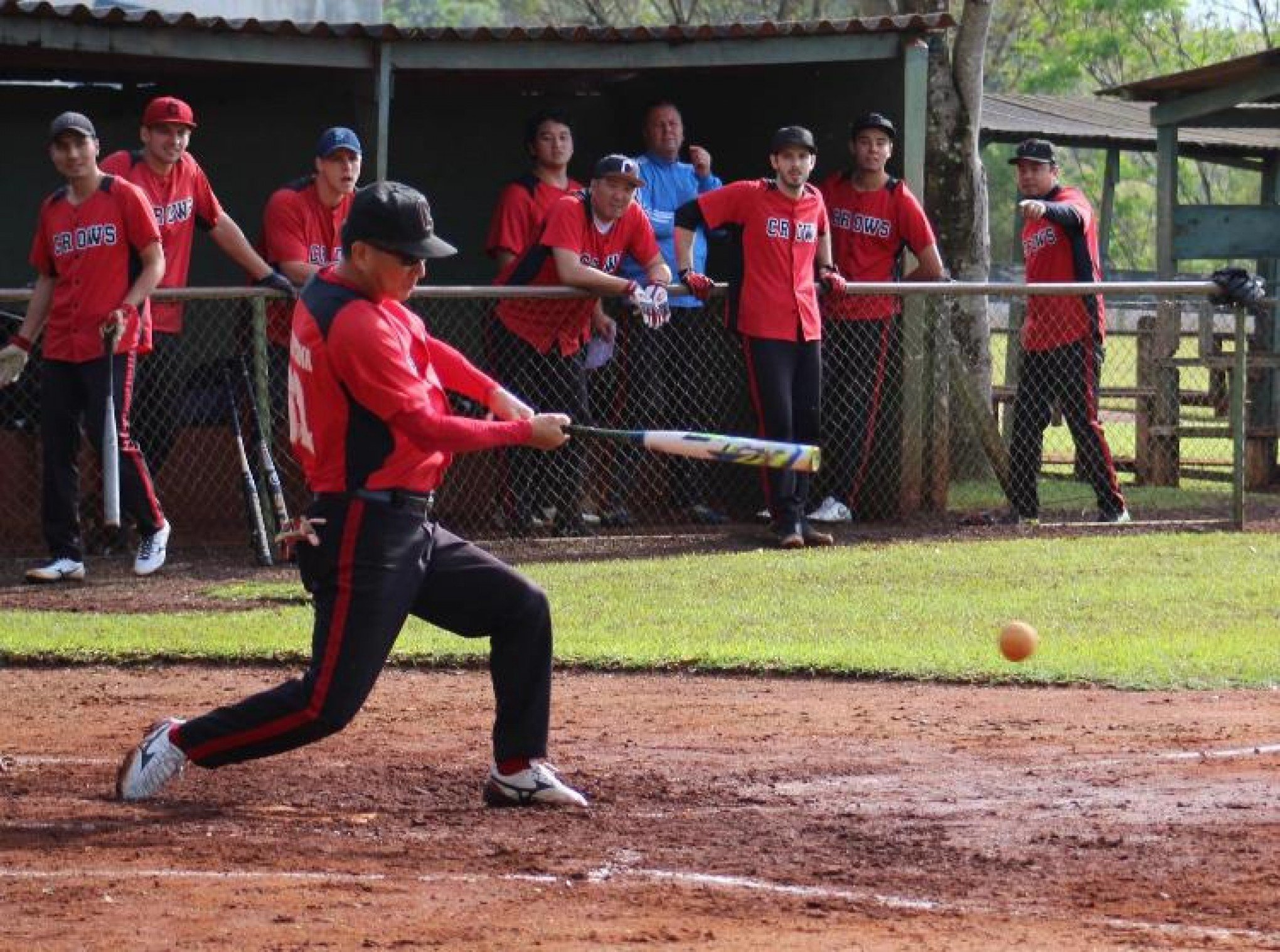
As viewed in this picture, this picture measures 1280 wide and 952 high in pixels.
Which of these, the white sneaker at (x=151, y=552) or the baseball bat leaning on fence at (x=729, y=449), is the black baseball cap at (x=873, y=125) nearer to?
the white sneaker at (x=151, y=552)

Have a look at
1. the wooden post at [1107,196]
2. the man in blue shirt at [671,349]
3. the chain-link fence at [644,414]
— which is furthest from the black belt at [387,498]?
the wooden post at [1107,196]

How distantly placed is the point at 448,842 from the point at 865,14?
15663mm

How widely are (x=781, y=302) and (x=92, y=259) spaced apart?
12.7 feet

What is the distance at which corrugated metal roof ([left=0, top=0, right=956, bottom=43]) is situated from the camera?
12547 millimetres

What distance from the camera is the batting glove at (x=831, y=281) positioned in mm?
12641

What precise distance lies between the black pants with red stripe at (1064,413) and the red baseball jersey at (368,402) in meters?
7.55

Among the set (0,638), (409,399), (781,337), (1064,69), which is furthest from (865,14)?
(1064,69)

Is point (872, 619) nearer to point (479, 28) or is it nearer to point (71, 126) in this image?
point (71, 126)

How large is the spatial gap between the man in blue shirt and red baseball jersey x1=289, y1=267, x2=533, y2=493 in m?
6.43

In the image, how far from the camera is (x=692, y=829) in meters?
6.25

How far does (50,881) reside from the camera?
571cm

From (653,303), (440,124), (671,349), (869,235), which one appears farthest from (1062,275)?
(440,124)

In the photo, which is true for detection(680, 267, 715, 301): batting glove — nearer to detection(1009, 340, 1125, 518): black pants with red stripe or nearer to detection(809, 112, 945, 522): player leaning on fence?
detection(809, 112, 945, 522): player leaning on fence

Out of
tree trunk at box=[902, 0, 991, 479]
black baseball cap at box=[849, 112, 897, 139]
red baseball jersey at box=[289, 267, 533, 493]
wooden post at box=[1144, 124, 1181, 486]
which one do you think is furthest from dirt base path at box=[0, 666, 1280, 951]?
wooden post at box=[1144, 124, 1181, 486]
